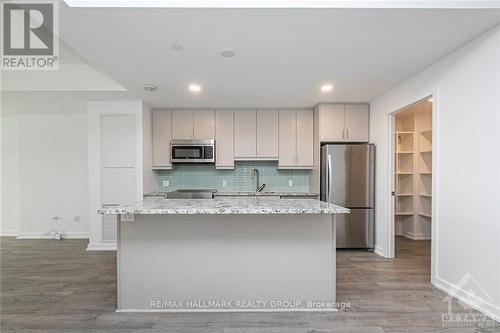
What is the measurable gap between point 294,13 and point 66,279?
137 inches

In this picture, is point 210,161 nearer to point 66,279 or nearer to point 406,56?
point 66,279

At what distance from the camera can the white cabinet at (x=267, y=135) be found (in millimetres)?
4625

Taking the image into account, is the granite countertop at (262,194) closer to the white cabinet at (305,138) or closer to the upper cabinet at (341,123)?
the white cabinet at (305,138)

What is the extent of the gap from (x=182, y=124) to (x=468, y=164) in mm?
3882


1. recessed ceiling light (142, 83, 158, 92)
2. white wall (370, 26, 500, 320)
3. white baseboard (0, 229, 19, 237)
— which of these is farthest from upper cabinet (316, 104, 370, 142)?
white baseboard (0, 229, 19, 237)

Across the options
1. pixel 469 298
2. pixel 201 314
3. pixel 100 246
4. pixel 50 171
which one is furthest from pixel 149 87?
pixel 469 298

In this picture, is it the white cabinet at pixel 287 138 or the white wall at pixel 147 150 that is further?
the white cabinet at pixel 287 138

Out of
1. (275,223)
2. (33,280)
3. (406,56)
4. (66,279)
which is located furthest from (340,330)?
(33,280)

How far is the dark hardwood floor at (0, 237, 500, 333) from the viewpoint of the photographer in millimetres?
2062

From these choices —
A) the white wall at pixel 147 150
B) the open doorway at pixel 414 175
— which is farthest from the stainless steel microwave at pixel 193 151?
the open doorway at pixel 414 175

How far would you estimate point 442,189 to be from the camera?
2.68 meters

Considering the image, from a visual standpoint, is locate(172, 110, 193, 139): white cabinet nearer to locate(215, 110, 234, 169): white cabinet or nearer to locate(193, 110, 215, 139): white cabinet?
locate(193, 110, 215, 139): white cabinet

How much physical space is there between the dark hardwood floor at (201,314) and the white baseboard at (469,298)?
0.09 meters

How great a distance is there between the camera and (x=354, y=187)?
4.05m
